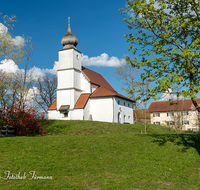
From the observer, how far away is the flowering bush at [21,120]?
17344mm

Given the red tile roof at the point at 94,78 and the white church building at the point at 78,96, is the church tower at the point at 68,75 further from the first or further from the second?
the red tile roof at the point at 94,78

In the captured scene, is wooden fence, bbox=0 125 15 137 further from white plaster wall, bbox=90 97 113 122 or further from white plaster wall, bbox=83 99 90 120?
white plaster wall, bbox=90 97 113 122

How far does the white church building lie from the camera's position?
35.5 meters

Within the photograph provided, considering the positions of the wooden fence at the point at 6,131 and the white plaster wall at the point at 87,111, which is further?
the white plaster wall at the point at 87,111

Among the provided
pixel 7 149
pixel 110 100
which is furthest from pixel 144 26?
pixel 110 100

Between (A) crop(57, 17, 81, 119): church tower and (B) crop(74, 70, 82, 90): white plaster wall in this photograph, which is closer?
(A) crop(57, 17, 81, 119): church tower

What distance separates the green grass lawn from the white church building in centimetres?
2166

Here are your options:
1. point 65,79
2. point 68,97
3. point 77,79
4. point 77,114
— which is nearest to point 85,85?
point 77,79

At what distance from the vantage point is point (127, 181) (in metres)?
7.99

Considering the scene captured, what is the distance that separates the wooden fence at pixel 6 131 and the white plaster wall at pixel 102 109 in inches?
778

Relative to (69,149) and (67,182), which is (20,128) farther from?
(67,182)

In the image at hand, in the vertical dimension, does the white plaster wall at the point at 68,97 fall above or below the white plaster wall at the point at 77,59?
below

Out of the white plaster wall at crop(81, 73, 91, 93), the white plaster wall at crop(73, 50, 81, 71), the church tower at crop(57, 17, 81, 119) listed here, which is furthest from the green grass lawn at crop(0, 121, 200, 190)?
the white plaster wall at crop(73, 50, 81, 71)

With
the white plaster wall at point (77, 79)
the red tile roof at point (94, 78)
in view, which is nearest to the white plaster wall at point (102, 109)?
the white plaster wall at point (77, 79)
